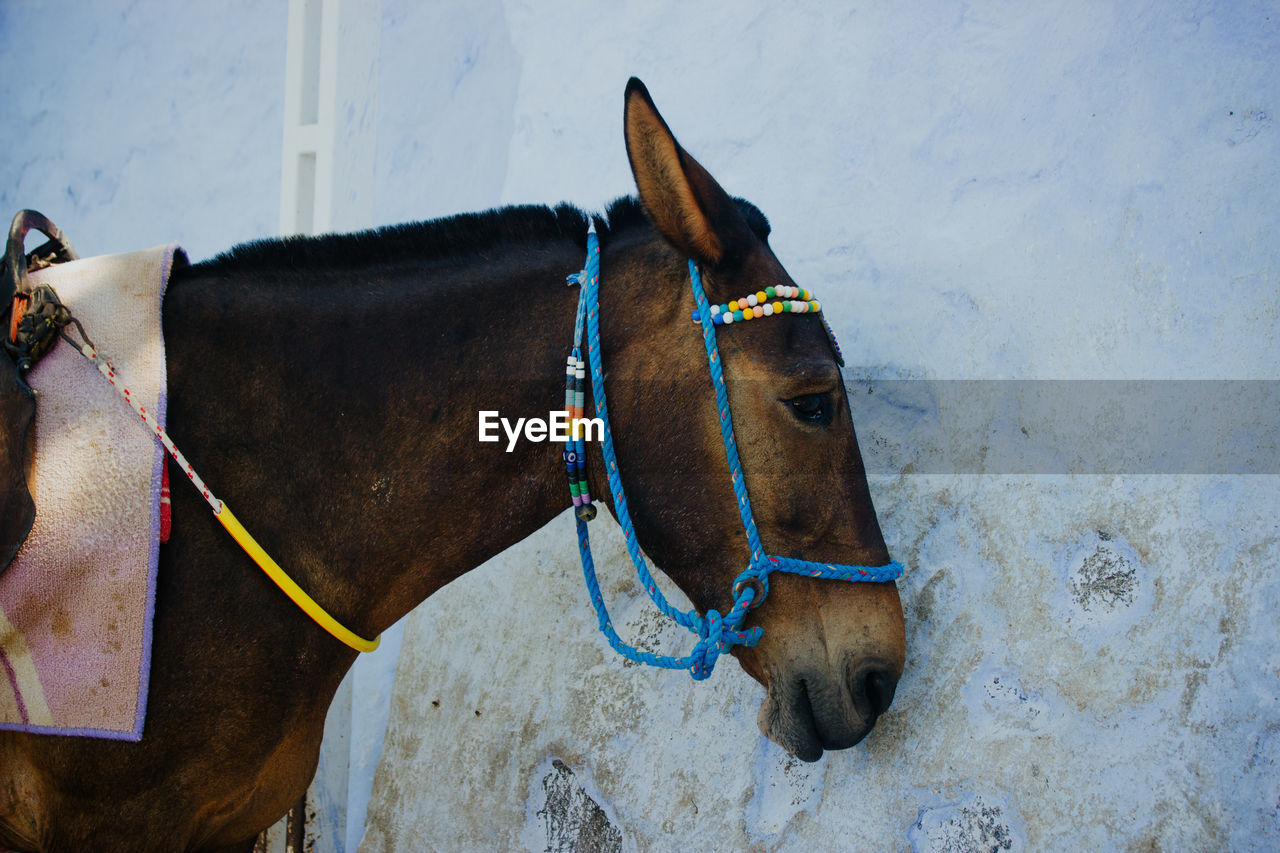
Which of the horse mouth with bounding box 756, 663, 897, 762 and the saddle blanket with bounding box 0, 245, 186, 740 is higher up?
the saddle blanket with bounding box 0, 245, 186, 740

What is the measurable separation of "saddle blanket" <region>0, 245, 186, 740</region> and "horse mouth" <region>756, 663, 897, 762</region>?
43.8 inches

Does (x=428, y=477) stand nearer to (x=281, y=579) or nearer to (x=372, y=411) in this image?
(x=372, y=411)

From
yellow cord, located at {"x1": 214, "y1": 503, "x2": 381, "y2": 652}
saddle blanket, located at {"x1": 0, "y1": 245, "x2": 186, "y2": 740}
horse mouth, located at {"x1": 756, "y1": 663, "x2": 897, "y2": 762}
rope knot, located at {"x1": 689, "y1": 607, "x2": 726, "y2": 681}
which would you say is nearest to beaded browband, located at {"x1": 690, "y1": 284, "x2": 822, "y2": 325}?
rope knot, located at {"x1": 689, "y1": 607, "x2": 726, "y2": 681}

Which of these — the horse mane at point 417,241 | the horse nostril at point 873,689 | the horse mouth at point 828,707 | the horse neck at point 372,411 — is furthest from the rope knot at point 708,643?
the horse mane at point 417,241

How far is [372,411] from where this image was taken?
156cm

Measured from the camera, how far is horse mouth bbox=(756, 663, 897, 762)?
151 centimetres

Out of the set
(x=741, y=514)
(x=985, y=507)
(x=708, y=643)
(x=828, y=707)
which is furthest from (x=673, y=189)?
(x=985, y=507)

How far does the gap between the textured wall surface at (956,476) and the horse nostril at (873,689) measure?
477 mm

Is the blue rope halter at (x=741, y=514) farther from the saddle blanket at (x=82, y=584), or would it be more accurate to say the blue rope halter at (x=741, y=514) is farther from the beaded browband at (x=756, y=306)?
the saddle blanket at (x=82, y=584)

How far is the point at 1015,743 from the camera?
1835 mm

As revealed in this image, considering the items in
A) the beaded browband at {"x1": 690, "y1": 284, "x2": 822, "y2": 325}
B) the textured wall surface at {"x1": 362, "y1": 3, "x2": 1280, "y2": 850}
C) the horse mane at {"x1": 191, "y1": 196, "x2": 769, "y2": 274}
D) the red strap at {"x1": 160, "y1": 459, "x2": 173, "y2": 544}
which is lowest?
the textured wall surface at {"x1": 362, "y1": 3, "x2": 1280, "y2": 850}

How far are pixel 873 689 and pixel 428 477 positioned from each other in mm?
913

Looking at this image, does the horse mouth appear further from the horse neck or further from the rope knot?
the horse neck

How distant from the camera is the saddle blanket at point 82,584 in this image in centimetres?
136
